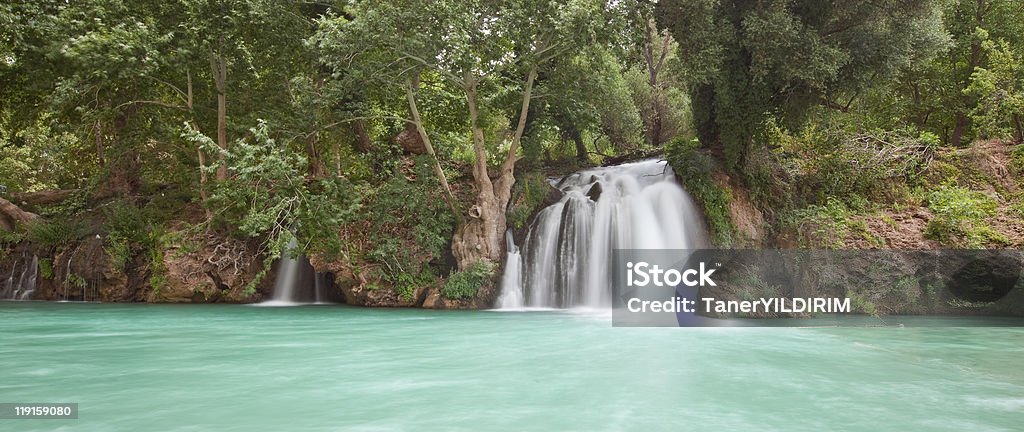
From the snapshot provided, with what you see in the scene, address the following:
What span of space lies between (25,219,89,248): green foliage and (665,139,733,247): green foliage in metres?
16.3

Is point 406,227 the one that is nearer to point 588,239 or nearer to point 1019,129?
point 588,239

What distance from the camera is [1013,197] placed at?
54.3ft

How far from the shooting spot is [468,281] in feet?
51.7

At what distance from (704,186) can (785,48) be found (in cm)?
363

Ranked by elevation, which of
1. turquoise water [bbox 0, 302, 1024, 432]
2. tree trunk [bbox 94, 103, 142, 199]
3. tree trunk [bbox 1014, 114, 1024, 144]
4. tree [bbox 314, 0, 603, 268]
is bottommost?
turquoise water [bbox 0, 302, 1024, 432]

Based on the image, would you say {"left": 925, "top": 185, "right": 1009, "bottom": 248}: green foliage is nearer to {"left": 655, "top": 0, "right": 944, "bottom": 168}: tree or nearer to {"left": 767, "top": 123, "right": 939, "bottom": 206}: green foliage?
{"left": 767, "top": 123, "right": 939, "bottom": 206}: green foliage

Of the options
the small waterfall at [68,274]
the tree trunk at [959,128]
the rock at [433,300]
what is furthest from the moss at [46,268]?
the tree trunk at [959,128]

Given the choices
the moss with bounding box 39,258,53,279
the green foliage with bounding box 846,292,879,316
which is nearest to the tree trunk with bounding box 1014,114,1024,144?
the green foliage with bounding box 846,292,879,316

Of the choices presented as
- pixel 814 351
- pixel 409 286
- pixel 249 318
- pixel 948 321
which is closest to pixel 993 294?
pixel 948 321

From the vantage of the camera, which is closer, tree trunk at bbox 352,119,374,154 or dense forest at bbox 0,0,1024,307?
dense forest at bbox 0,0,1024,307

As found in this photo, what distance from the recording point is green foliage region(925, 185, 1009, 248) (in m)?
14.8

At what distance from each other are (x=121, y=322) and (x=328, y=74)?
8.08 meters

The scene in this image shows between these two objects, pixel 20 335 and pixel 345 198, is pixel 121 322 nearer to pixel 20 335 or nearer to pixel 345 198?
pixel 20 335

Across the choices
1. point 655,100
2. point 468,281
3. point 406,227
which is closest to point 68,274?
point 406,227
